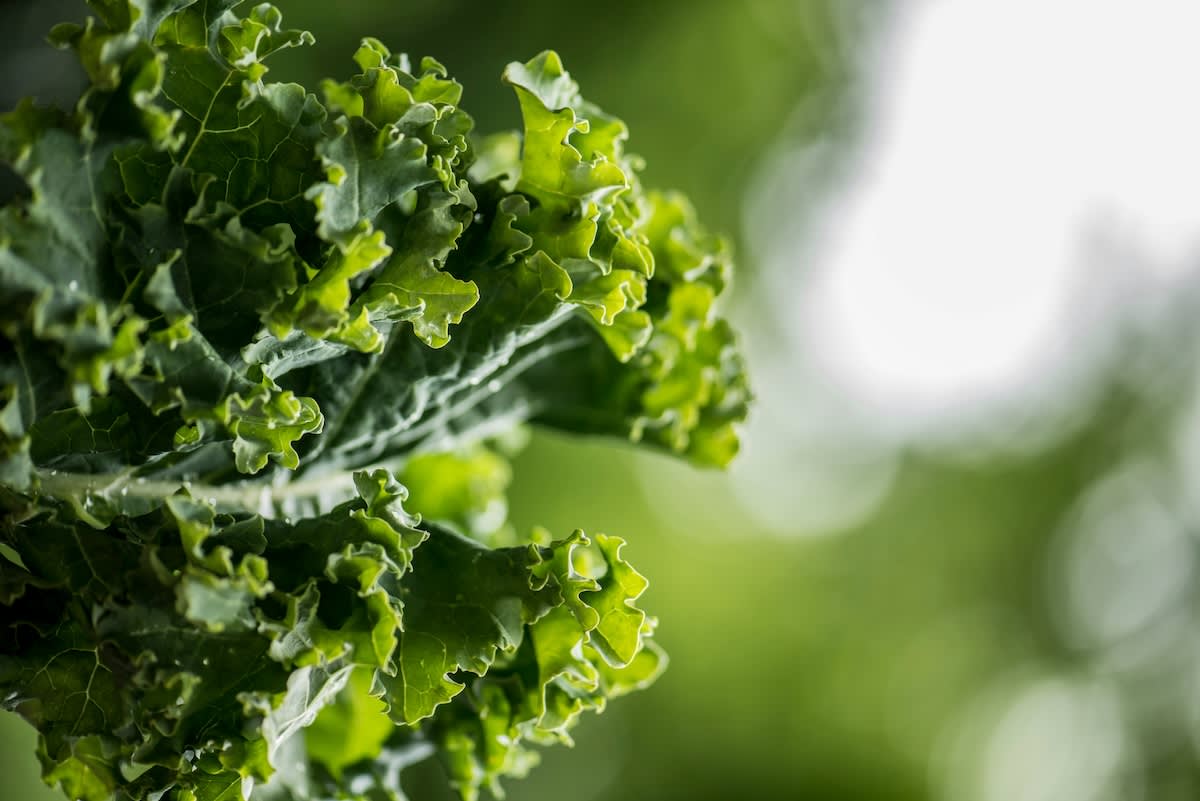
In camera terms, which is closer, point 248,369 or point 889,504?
point 248,369

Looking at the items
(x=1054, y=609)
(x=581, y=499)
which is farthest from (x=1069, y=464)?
(x=581, y=499)

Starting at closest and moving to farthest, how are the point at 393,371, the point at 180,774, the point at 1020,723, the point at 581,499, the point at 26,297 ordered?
1. the point at 26,297
2. the point at 180,774
3. the point at 393,371
4. the point at 581,499
5. the point at 1020,723

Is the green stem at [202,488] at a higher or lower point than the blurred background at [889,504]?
lower

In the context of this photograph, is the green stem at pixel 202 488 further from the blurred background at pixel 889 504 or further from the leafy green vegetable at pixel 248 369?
the blurred background at pixel 889 504

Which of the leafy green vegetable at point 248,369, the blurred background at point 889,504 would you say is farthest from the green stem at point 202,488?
the blurred background at point 889,504

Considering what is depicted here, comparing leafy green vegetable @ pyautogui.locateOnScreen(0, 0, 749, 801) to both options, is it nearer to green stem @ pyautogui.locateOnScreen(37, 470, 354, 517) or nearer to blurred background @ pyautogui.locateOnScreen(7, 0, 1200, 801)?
green stem @ pyautogui.locateOnScreen(37, 470, 354, 517)

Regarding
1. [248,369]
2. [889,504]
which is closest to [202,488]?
[248,369]

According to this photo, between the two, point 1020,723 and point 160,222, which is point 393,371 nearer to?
point 160,222

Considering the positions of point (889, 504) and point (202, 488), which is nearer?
point (202, 488)

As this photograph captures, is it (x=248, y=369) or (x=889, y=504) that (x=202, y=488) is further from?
(x=889, y=504)
